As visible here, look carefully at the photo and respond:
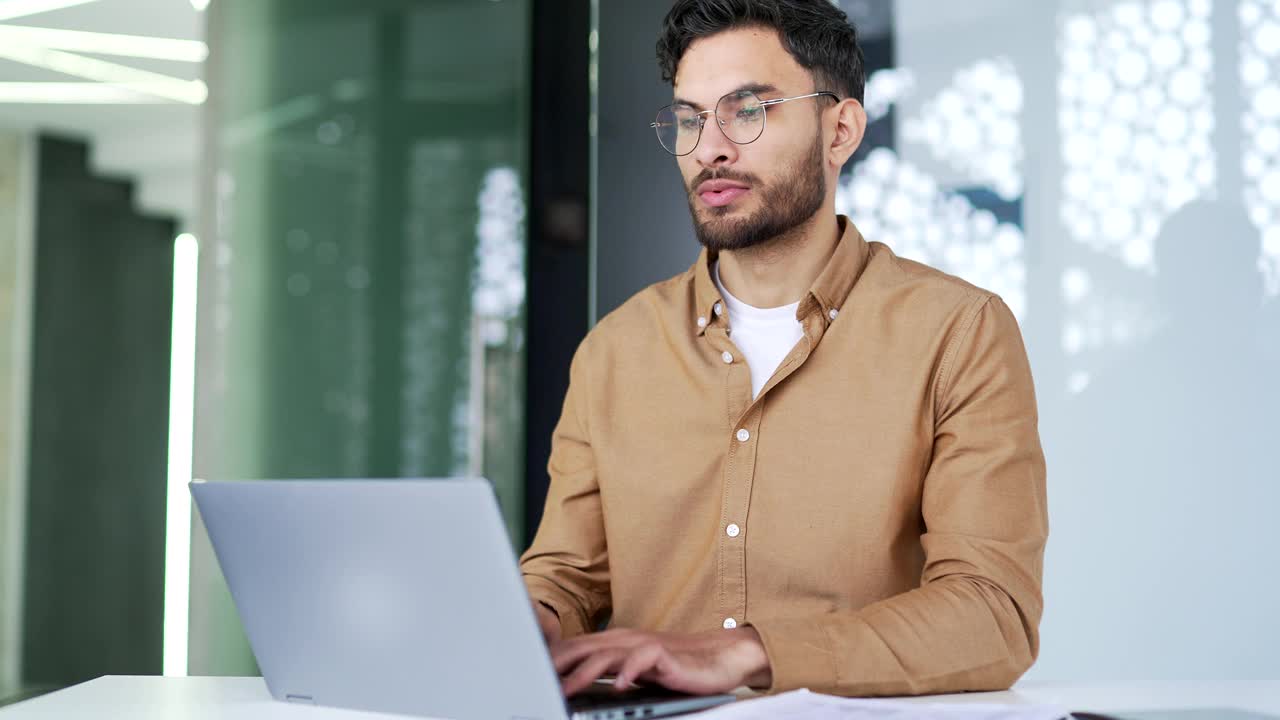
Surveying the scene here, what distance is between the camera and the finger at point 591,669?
117 centimetres

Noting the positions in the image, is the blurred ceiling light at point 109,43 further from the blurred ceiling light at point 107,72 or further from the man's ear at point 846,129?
the man's ear at point 846,129

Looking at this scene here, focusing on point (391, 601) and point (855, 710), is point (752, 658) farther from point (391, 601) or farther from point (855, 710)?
point (391, 601)

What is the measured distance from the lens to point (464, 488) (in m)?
0.98

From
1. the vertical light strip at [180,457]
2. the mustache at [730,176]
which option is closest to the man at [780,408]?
the mustache at [730,176]

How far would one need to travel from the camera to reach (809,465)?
67.9 inches

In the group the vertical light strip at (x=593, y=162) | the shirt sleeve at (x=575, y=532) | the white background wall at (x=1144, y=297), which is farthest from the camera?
the vertical light strip at (x=593, y=162)

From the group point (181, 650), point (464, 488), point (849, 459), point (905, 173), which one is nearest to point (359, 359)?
point (181, 650)

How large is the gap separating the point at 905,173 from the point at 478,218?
1.23 m

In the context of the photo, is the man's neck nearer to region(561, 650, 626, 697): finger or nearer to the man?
the man

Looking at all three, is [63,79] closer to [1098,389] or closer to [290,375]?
[290,375]

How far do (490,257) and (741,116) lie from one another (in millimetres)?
1803

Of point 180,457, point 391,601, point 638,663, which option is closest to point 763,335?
point 638,663

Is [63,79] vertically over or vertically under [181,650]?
over

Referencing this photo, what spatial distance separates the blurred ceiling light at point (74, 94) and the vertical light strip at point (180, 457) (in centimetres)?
33
